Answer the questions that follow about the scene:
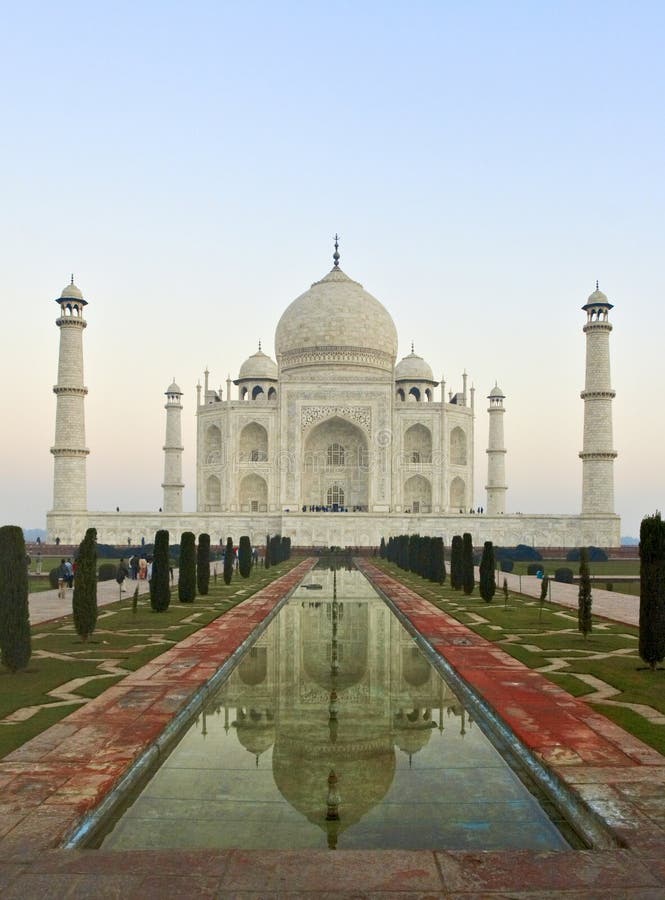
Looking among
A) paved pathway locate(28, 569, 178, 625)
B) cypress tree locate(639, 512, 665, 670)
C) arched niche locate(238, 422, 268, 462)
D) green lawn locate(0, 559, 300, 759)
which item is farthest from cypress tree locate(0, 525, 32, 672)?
arched niche locate(238, 422, 268, 462)

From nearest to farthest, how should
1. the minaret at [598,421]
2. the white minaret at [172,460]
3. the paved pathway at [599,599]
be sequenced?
1. the paved pathway at [599,599]
2. the minaret at [598,421]
3. the white minaret at [172,460]

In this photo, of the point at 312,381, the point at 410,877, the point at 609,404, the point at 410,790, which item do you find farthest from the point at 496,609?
the point at 312,381

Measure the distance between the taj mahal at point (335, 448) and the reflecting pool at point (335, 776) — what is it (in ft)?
93.3

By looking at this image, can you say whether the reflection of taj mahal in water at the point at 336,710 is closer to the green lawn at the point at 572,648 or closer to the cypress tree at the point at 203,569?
the green lawn at the point at 572,648

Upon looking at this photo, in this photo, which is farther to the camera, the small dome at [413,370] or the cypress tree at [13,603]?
the small dome at [413,370]

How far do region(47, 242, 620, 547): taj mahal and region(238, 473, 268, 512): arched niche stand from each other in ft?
0.19

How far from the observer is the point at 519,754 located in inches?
212

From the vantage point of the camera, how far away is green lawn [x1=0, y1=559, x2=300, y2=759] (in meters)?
6.36

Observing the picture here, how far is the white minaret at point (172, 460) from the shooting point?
151 ft

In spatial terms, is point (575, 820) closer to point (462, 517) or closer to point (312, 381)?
point (462, 517)

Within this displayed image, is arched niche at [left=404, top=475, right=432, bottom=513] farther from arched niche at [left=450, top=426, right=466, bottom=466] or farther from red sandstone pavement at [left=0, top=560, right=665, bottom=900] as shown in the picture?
red sandstone pavement at [left=0, top=560, right=665, bottom=900]

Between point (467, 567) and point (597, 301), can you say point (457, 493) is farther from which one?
point (467, 567)

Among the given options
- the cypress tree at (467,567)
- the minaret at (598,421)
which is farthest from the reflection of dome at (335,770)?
the minaret at (598,421)

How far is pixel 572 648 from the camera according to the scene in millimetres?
9734
